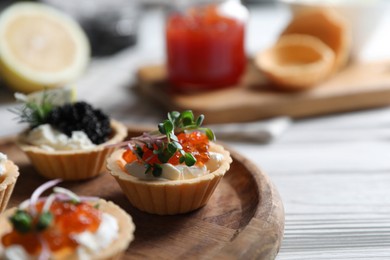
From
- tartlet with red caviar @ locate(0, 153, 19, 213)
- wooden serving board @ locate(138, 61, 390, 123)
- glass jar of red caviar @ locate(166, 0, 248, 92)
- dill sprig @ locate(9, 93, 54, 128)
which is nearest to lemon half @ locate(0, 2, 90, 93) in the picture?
wooden serving board @ locate(138, 61, 390, 123)

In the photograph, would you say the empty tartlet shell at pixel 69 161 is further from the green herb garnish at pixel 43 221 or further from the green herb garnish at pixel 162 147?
the green herb garnish at pixel 43 221

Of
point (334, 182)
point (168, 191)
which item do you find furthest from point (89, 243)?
point (334, 182)

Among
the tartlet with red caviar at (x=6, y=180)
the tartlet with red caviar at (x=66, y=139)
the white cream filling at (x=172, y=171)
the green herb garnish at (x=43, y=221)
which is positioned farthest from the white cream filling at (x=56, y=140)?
the green herb garnish at (x=43, y=221)

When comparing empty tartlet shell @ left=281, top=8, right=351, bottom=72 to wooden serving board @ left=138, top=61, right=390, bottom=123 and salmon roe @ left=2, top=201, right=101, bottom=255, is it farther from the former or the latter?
salmon roe @ left=2, top=201, right=101, bottom=255

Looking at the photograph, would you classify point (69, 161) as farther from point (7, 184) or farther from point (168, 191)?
point (168, 191)

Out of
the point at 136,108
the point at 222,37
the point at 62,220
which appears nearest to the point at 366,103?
the point at 222,37

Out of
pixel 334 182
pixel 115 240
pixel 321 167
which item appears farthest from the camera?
pixel 321 167
